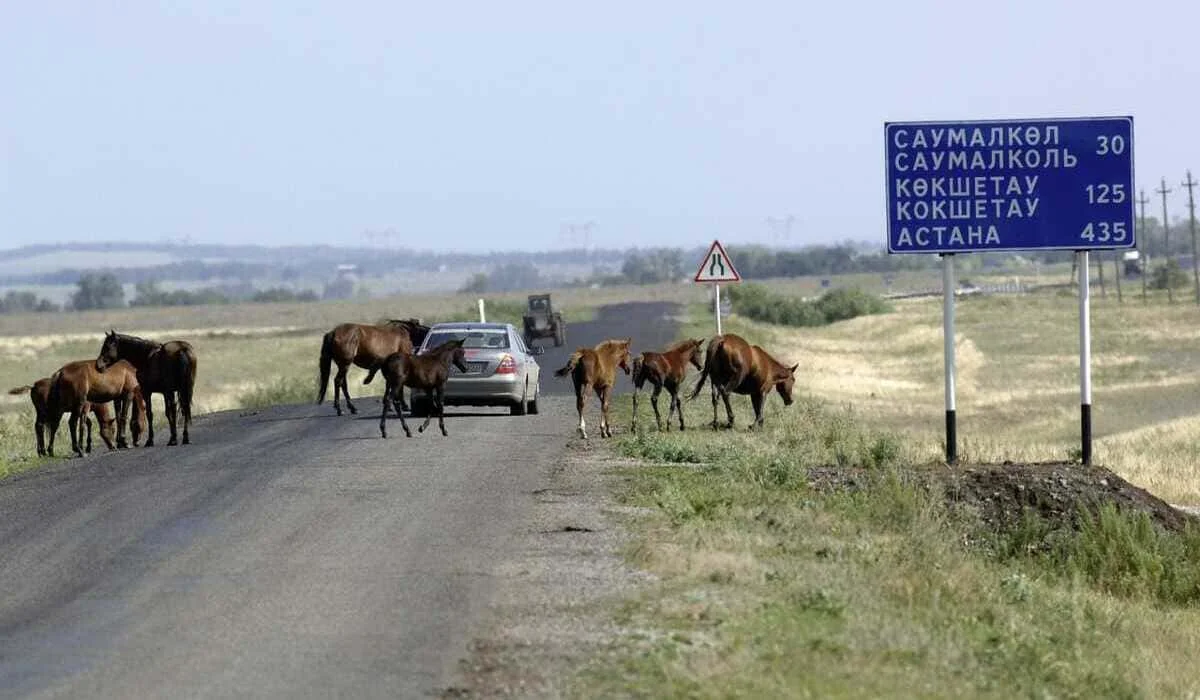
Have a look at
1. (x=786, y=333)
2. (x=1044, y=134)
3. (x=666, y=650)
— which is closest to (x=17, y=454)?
(x=1044, y=134)

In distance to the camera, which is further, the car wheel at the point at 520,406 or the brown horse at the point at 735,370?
the car wheel at the point at 520,406

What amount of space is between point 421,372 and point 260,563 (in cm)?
Result: 1178

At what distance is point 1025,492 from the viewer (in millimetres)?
21938

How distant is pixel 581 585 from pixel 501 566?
3.50ft

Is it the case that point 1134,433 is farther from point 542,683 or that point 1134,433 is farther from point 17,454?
point 542,683

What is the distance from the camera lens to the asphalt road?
430 inches

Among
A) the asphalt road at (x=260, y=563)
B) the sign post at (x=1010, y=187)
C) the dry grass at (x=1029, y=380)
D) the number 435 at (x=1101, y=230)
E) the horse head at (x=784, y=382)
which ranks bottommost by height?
the dry grass at (x=1029, y=380)

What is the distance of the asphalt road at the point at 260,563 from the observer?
10.9m

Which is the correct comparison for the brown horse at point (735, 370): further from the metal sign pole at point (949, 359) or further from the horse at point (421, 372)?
the metal sign pole at point (949, 359)

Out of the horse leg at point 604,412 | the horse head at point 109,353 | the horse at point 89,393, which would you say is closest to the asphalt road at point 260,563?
the horse leg at point 604,412

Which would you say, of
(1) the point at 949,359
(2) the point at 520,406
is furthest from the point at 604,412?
(2) the point at 520,406

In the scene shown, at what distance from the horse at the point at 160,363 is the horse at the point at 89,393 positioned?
174mm

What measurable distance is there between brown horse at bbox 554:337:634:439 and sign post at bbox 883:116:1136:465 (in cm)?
454

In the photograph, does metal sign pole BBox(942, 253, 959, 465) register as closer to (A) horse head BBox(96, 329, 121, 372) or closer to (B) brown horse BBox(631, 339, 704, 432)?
(B) brown horse BBox(631, 339, 704, 432)
